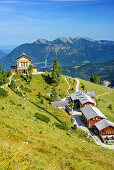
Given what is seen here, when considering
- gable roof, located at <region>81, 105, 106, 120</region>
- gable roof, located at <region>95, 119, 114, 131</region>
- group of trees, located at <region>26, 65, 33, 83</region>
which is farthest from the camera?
group of trees, located at <region>26, 65, 33, 83</region>

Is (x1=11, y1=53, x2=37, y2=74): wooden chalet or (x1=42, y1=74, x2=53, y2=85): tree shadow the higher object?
(x1=11, y1=53, x2=37, y2=74): wooden chalet

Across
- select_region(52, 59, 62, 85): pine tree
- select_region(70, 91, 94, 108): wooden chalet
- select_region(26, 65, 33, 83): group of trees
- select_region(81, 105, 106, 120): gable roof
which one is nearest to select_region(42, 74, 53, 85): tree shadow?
select_region(52, 59, 62, 85): pine tree

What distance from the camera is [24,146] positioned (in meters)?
21.6

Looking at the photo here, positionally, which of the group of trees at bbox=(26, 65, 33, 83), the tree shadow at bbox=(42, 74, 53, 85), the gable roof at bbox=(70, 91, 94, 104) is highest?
the group of trees at bbox=(26, 65, 33, 83)

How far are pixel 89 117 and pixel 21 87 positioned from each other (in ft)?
119

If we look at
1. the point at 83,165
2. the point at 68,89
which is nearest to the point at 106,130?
the point at 83,165

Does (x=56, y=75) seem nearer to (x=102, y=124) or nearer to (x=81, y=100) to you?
(x=81, y=100)

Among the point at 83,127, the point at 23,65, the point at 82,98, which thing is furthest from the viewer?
the point at 23,65

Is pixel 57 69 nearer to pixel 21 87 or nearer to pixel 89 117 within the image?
pixel 21 87

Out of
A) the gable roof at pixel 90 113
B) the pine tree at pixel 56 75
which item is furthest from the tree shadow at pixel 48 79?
the gable roof at pixel 90 113

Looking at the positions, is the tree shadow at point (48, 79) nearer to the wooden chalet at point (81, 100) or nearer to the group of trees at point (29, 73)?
the group of trees at point (29, 73)

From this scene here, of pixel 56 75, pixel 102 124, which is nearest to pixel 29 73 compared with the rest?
pixel 56 75

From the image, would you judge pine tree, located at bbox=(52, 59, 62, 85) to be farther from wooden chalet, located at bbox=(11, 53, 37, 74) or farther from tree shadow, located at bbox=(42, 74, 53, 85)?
wooden chalet, located at bbox=(11, 53, 37, 74)

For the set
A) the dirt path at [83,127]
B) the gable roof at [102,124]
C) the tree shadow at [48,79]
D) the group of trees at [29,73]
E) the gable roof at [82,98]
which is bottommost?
the dirt path at [83,127]
